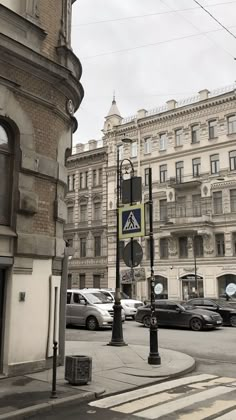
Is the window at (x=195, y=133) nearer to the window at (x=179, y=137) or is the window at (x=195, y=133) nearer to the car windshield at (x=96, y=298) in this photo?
the window at (x=179, y=137)

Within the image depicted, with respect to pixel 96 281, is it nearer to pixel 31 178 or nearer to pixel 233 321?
pixel 233 321

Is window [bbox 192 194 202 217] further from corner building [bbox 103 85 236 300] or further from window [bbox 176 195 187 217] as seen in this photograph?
window [bbox 176 195 187 217]

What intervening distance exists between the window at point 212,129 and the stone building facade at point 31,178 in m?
35.8

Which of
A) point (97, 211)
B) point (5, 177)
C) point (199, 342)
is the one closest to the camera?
point (5, 177)

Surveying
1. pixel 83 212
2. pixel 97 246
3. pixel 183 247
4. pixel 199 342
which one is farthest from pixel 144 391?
pixel 83 212

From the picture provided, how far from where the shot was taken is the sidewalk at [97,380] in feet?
25.0

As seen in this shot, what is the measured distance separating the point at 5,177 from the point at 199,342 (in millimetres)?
10548

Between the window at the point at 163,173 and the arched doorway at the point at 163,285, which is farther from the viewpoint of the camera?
the window at the point at 163,173

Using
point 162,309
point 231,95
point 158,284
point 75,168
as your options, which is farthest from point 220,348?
point 75,168

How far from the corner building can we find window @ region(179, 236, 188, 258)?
0.23ft

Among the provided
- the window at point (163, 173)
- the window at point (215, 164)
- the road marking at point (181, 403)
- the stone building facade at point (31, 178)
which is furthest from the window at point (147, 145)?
the road marking at point (181, 403)

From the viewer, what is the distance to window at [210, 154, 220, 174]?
44.9m

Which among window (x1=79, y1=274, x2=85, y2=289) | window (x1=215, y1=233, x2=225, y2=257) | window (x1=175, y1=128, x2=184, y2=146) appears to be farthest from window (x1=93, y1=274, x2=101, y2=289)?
window (x1=175, y1=128, x2=184, y2=146)

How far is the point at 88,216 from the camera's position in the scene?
5562 centimetres
